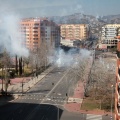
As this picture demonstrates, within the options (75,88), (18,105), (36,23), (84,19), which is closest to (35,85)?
(75,88)

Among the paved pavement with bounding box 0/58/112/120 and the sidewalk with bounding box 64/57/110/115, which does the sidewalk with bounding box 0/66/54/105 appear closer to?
the paved pavement with bounding box 0/58/112/120

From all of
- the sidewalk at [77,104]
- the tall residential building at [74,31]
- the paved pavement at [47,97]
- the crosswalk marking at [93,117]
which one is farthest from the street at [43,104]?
the tall residential building at [74,31]

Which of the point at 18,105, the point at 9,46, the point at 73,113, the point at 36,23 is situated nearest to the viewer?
the point at 73,113

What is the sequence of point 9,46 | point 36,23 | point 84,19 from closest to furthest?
A: point 9,46 < point 36,23 < point 84,19

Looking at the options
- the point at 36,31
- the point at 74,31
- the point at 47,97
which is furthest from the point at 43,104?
the point at 74,31

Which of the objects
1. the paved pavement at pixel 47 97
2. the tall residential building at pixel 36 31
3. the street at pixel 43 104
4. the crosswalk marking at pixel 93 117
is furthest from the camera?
the tall residential building at pixel 36 31

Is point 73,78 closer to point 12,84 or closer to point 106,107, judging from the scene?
point 12,84

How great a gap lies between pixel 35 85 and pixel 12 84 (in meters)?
1.99

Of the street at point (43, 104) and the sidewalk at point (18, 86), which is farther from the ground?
the sidewalk at point (18, 86)

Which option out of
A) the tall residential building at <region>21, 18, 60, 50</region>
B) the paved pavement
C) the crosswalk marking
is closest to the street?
the paved pavement

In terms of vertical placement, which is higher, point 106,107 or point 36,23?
Result: point 36,23

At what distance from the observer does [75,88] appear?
28062mm

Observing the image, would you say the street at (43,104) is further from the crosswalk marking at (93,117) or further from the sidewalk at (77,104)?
the sidewalk at (77,104)

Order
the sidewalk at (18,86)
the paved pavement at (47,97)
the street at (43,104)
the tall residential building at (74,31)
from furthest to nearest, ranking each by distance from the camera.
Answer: the tall residential building at (74,31) → the sidewalk at (18,86) → the paved pavement at (47,97) → the street at (43,104)
